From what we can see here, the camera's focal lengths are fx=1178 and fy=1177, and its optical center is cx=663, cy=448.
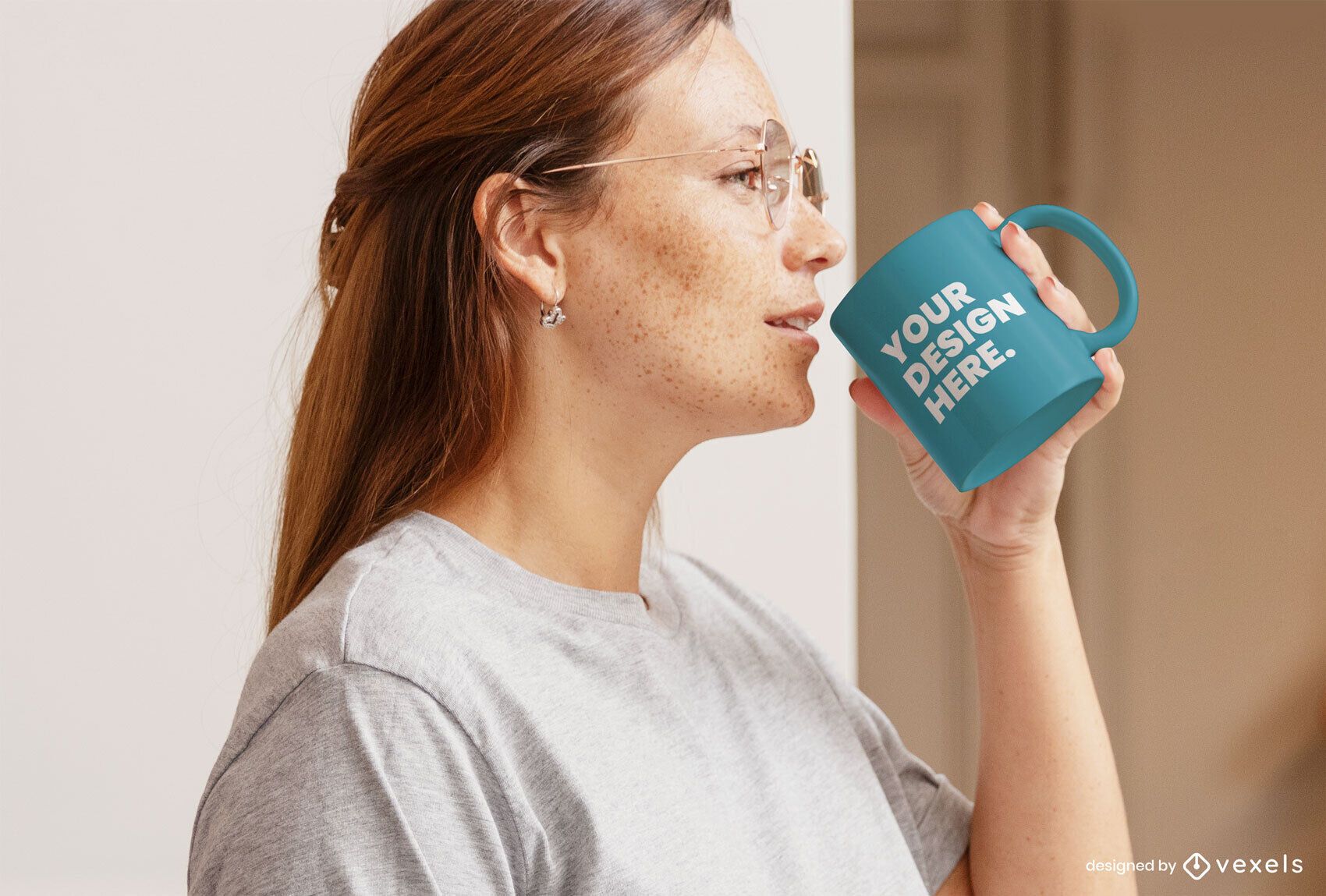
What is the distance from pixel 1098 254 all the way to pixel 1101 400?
0.11 m

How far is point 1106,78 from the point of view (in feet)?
6.88

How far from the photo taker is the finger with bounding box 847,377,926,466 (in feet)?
3.17

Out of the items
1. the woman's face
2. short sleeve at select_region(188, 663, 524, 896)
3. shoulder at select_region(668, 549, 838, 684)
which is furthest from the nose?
short sleeve at select_region(188, 663, 524, 896)

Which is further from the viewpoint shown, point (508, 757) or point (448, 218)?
point (448, 218)

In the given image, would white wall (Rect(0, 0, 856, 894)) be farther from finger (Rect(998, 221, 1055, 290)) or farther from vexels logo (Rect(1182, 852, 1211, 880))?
vexels logo (Rect(1182, 852, 1211, 880))

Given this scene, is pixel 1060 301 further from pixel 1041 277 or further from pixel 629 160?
pixel 629 160

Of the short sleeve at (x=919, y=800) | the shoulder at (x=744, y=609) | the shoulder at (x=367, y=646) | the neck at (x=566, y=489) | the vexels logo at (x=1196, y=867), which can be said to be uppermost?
the neck at (x=566, y=489)

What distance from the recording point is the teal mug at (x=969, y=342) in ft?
2.68

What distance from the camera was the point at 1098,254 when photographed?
2.90 feet

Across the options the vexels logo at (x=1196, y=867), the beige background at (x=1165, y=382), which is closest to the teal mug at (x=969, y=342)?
the beige background at (x=1165, y=382)

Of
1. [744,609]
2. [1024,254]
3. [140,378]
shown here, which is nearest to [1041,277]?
[1024,254]

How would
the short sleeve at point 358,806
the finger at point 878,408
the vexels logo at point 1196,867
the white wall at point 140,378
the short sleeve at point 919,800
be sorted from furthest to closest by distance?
1. the vexels logo at point 1196,867
2. the white wall at point 140,378
3. the short sleeve at point 919,800
4. the finger at point 878,408
5. the short sleeve at point 358,806

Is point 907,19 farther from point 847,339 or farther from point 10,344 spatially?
point 10,344

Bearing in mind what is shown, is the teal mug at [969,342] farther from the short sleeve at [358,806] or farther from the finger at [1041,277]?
the short sleeve at [358,806]
